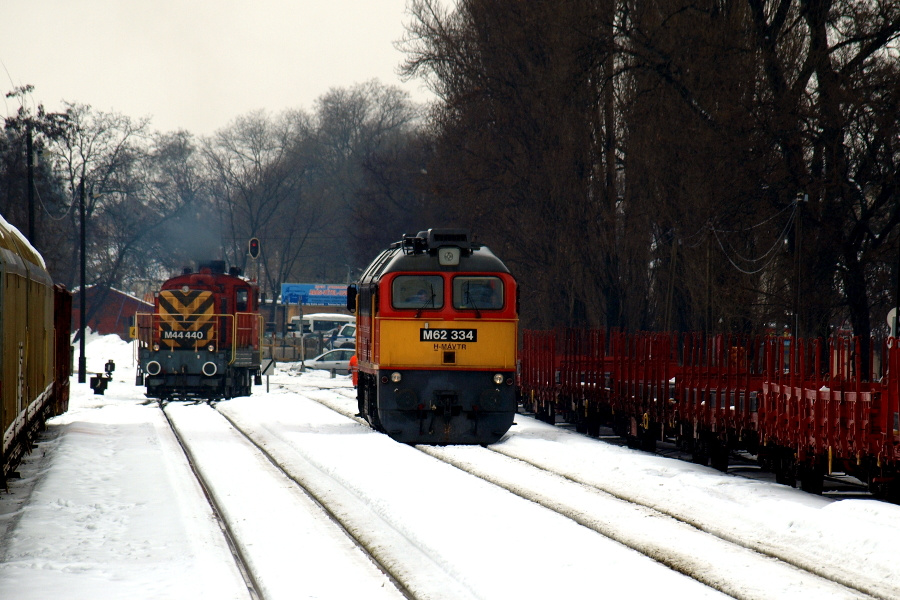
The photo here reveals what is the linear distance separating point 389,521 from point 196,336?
18094 mm

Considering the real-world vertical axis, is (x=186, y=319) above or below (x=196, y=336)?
above

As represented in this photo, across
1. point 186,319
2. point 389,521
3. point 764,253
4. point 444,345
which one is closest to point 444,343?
point 444,345

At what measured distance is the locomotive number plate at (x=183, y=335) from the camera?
27.8m

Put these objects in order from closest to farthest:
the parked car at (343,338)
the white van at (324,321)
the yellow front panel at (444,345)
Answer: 1. the yellow front panel at (444,345)
2. the parked car at (343,338)
3. the white van at (324,321)

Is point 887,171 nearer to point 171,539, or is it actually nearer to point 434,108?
point 434,108

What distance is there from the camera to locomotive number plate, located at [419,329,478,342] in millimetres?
17031

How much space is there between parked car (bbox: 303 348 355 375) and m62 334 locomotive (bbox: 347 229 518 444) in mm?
31611

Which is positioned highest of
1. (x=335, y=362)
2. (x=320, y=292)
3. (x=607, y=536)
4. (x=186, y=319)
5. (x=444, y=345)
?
(x=320, y=292)

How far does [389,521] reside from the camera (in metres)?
10.9

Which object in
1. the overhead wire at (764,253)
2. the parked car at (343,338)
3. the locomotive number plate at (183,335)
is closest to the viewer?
the locomotive number plate at (183,335)

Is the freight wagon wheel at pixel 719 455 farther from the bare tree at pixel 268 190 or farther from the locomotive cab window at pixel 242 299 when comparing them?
the bare tree at pixel 268 190

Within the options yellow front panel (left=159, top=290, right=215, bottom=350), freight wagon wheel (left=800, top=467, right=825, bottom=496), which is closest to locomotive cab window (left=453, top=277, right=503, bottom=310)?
freight wagon wheel (left=800, top=467, right=825, bottom=496)

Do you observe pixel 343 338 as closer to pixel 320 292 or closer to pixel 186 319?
pixel 320 292

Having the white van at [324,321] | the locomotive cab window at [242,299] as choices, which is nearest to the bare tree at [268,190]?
the white van at [324,321]
